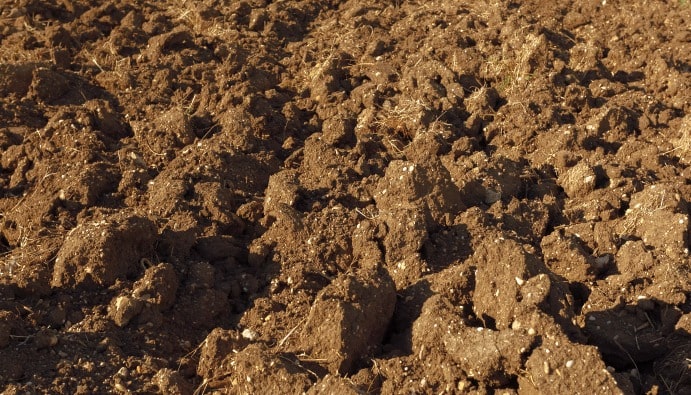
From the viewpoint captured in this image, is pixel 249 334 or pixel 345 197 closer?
pixel 249 334

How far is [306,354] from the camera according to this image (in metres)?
3.18

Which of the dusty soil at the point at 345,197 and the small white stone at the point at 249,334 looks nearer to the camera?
the dusty soil at the point at 345,197

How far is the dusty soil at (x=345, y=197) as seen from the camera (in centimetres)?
313

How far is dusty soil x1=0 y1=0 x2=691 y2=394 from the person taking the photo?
3.13 m

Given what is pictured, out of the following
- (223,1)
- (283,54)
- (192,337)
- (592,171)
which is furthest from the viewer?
(223,1)

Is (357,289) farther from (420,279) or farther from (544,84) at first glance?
(544,84)

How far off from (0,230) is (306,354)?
1995mm

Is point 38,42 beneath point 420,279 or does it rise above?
above

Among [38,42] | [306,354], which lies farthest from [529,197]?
[38,42]

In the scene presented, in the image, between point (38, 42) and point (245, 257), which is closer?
point (245, 257)

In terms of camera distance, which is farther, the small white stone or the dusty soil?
the small white stone

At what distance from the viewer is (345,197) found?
4184 millimetres

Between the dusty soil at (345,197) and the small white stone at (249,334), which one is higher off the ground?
the dusty soil at (345,197)

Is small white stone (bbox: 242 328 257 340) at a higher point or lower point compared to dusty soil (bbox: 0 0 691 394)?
lower
